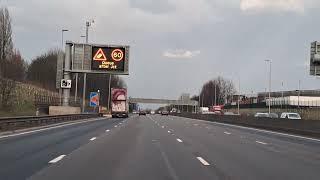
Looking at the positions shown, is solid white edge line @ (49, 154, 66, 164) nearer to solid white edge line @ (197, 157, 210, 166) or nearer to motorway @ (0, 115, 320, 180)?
motorway @ (0, 115, 320, 180)

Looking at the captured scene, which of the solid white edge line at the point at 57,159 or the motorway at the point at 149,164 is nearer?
the motorway at the point at 149,164

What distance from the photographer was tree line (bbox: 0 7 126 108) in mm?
70938

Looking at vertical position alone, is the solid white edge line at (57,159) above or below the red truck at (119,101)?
below

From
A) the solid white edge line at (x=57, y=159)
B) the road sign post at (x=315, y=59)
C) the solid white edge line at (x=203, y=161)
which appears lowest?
the solid white edge line at (x=57, y=159)

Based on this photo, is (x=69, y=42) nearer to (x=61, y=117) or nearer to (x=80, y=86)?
(x=61, y=117)

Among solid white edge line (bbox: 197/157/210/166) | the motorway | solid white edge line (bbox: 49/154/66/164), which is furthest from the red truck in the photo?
solid white edge line (bbox: 197/157/210/166)

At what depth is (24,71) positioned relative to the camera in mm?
119688

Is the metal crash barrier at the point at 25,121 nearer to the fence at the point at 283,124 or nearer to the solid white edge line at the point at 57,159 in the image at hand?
the solid white edge line at the point at 57,159

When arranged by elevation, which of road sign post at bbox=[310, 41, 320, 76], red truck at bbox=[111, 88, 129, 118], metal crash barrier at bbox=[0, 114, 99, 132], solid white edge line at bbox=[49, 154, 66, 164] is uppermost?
road sign post at bbox=[310, 41, 320, 76]

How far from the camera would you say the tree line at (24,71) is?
70.9m

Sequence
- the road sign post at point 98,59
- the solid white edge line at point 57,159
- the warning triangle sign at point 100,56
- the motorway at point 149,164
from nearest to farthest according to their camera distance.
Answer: the motorway at point 149,164 → the solid white edge line at point 57,159 → the road sign post at point 98,59 → the warning triangle sign at point 100,56

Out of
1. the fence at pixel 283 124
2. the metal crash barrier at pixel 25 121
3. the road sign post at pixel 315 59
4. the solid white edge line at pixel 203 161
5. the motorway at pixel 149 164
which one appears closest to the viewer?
the motorway at pixel 149 164

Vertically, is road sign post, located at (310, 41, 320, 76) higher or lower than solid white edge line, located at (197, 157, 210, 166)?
higher

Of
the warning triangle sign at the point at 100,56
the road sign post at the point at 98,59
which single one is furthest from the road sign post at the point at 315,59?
the warning triangle sign at the point at 100,56
